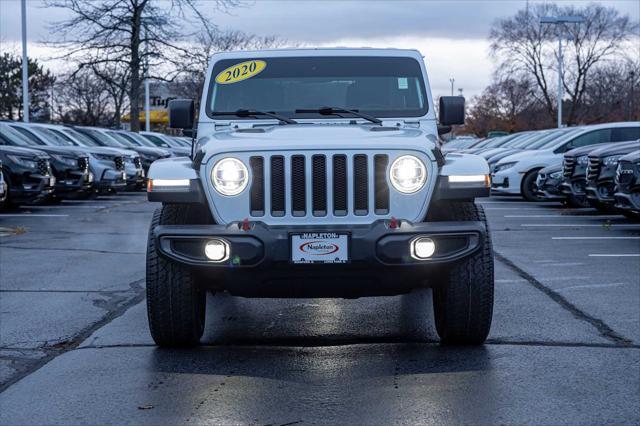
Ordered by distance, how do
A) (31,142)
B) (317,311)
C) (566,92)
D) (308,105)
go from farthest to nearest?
1. (566,92)
2. (31,142)
3. (317,311)
4. (308,105)

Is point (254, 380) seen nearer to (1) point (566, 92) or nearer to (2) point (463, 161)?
(2) point (463, 161)

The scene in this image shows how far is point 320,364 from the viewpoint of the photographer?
6027 mm

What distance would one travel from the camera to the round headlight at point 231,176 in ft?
19.4

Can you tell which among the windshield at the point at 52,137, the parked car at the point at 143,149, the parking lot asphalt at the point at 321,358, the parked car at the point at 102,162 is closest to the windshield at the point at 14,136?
the windshield at the point at 52,137

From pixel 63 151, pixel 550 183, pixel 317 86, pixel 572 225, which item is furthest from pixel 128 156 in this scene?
pixel 317 86

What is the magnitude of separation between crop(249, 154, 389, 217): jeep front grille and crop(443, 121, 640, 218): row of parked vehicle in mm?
7295

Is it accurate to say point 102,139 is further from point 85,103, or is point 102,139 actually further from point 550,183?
point 85,103

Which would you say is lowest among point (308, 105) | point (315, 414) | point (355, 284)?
point (315, 414)

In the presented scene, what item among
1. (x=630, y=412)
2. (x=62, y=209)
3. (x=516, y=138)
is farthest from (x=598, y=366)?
(x=516, y=138)

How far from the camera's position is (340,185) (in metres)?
5.85

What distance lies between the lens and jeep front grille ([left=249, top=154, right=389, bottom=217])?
5820 millimetres

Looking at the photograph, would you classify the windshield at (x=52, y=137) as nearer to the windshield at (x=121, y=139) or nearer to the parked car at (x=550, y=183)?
the windshield at (x=121, y=139)

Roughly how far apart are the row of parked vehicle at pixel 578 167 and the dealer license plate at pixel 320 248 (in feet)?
24.6

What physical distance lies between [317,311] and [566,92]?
60.7m
